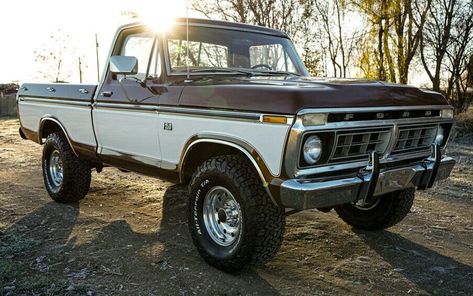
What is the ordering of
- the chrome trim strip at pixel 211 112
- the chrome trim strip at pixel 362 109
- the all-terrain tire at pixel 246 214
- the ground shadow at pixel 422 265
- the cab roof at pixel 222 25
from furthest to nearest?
1. the cab roof at pixel 222 25
2. the ground shadow at pixel 422 265
3. the all-terrain tire at pixel 246 214
4. the chrome trim strip at pixel 211 112
5. the chrome trim strip at pixel 362 109

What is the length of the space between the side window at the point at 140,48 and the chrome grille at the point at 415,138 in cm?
233

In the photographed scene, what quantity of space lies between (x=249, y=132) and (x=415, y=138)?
1.46 m

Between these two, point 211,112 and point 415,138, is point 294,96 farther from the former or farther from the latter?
point 415,138

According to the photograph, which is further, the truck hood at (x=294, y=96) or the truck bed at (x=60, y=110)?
the truck bed at (x=60, y=110)

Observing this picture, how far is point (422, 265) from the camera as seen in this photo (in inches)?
149

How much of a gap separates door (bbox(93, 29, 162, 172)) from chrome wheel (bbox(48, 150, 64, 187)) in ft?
3.94

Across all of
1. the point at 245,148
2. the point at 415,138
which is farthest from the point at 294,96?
the point at 415,138

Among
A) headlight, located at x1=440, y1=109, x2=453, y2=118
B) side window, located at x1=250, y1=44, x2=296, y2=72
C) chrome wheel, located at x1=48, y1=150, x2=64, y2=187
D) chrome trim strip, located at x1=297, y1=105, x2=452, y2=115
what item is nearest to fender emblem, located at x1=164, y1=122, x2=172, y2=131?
side window, located at x1=250, y1=44, x2=296, y2=72

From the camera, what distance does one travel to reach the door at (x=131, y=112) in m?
4.13

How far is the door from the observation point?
413 centimetres

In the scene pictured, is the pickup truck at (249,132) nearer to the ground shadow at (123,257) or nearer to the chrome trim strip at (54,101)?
the chrome trim strip at (54,101)

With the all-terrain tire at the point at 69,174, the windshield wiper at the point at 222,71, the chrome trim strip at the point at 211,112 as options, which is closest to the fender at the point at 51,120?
the all-terrain tire at the point at 69,174

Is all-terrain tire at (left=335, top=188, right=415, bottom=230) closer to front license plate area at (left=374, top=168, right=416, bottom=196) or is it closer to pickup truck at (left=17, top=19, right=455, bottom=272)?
pickup truck at (left=17, top=19, right=455, bottom=272)

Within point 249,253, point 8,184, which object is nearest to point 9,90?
point 8,184
